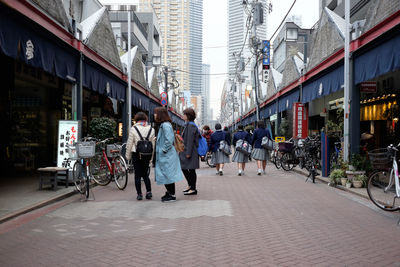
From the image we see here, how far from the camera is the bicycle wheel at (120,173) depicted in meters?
9.20

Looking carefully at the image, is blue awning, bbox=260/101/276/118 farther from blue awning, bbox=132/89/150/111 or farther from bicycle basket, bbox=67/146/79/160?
bicycle basket, bbox=67/146/79/160

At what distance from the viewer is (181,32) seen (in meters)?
130

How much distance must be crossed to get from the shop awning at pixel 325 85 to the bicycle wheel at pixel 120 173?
7.07 m

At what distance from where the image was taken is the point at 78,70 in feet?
34.1

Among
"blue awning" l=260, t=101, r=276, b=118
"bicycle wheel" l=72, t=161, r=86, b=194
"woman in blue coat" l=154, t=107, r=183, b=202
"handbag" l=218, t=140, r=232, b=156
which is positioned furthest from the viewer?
"blue awning" l=260, t=101, r=276, b=118

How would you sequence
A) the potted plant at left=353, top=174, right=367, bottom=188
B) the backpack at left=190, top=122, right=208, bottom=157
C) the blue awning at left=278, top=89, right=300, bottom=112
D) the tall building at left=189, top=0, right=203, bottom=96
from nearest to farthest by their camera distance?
1. the backpack at left=190, top=122, right=208, bottom=157
2. the potted plant at left=353, top=174, right=367, bottom=188
3. the blue awning at left=278, top=89, right=300, bottom=112
4. the tall building at left=189, top=0, right=203, bottom=96

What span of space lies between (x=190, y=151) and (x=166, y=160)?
38.7 inches

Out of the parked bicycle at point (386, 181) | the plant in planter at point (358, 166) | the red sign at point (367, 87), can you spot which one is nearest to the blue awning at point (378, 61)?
the red sign at point (367, 87)

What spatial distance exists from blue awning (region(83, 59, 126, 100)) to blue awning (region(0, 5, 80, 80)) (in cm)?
94

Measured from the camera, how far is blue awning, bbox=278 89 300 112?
17.9 meters

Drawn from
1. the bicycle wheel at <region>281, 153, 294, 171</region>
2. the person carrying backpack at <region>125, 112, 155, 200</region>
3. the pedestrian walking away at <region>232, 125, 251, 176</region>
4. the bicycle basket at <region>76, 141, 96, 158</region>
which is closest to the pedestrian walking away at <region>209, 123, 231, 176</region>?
the pedestrian walking away at <region>232, 125, 251, 176</region>

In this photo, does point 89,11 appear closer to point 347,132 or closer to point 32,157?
point 32,157

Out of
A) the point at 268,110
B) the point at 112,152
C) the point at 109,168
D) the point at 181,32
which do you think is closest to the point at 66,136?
the point at 112,152

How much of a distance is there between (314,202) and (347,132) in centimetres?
349
